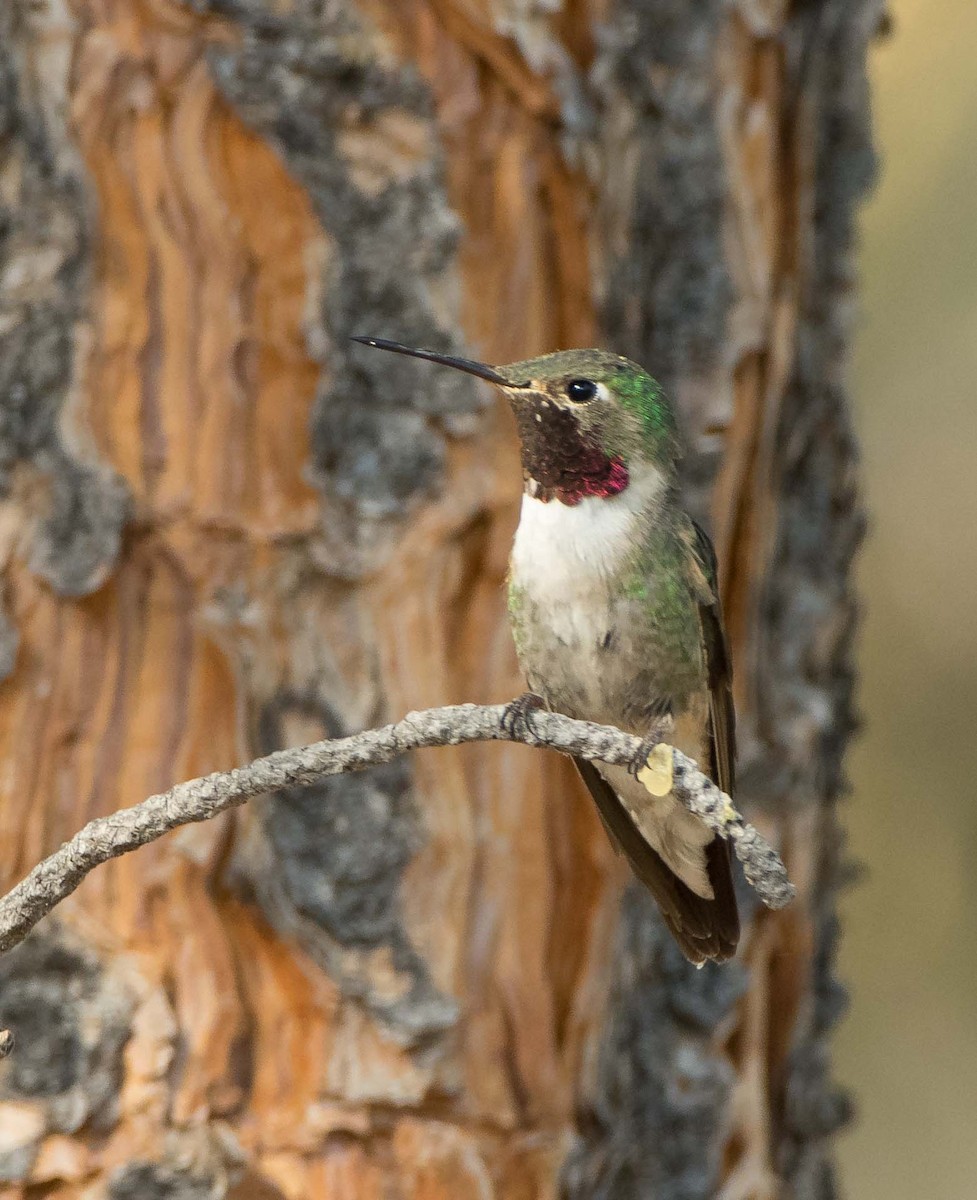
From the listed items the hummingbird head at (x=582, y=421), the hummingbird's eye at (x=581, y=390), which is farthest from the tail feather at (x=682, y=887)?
the hummingbird's eye at (x=581, y=390)

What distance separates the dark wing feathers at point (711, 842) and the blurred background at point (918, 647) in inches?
106

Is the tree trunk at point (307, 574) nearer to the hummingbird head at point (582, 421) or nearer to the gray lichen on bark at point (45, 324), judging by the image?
the gray lichen on bark at point (45, 324)

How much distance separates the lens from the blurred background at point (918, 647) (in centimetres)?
498

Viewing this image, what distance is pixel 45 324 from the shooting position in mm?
2424

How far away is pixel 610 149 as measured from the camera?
2797mm

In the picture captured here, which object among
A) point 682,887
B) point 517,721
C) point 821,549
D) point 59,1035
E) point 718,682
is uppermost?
point 821,549

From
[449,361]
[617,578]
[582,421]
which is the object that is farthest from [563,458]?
[449,361]

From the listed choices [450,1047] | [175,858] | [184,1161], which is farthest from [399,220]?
[184,1161]

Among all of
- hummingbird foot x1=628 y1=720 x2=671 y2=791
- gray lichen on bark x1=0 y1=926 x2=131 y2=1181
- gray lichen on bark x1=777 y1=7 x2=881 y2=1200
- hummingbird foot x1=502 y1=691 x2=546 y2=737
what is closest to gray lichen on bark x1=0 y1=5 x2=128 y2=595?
gray lichen on bark x1=0 y1=926 x2=131 y2=1181

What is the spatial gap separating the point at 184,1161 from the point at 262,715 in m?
0.72

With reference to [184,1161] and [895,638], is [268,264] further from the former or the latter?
[895,638]

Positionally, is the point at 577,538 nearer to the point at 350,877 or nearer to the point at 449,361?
the point at 449,361

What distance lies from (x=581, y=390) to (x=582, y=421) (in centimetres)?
5

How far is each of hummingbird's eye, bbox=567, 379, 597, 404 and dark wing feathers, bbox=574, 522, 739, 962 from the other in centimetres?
30
